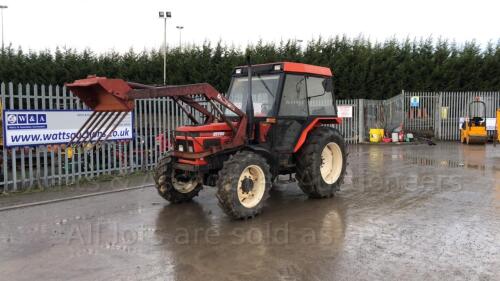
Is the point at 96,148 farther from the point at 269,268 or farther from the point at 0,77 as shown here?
the point at 0,77

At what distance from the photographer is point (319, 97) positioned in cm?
812

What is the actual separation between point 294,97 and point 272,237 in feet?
9.03

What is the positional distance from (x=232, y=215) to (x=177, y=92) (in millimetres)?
1895

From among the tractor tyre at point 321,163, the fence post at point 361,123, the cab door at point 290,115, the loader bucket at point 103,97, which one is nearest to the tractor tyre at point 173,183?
the loader bucket at point 103,97

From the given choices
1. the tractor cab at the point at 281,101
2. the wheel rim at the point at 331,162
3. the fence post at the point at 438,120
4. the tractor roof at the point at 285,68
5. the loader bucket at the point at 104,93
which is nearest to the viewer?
the loader bucket at the point at 104,93

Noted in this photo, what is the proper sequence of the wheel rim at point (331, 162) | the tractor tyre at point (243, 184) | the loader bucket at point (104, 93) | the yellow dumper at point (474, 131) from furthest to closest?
the yellow dumper at point (474, 131)
the wheel rim at point (331, 162)
the tractor tyre at point (243, 184)
the loader bucket at point (104, 93)

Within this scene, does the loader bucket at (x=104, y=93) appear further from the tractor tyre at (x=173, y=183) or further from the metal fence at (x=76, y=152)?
the metal fence at (x=76, y=152)

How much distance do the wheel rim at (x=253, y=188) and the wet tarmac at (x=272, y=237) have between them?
284 millimetres

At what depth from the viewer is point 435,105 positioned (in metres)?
21.7

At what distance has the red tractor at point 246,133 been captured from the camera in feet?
20.6

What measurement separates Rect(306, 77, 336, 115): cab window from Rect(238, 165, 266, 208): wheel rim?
69.3 inches

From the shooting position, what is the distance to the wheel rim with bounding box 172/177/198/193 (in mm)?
7597

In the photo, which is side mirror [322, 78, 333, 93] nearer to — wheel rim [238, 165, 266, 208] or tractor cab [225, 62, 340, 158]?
tractor cab [225, 62, 340, 158]

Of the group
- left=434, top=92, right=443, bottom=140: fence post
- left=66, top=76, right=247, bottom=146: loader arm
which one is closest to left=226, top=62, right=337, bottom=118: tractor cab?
left=66, top=76, right=247, bottom=146: loader arm
